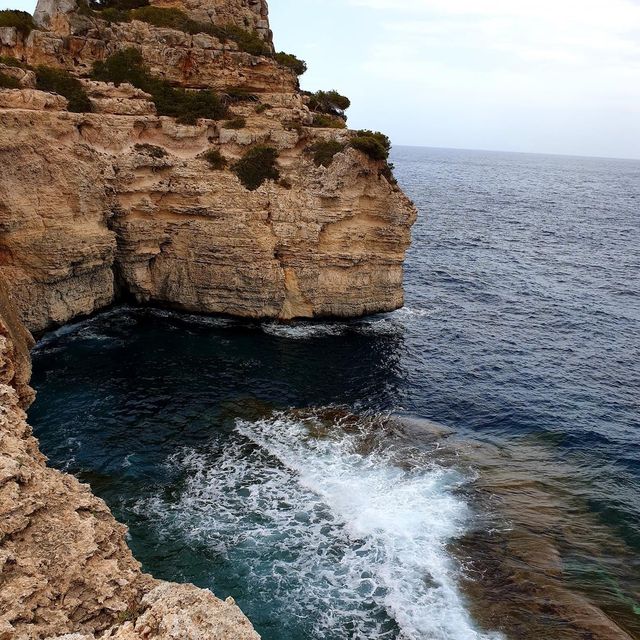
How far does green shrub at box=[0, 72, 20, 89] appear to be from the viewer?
35.6 metres

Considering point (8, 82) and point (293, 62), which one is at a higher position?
point (293, 62)

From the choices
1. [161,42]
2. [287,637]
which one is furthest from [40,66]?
[287,637]

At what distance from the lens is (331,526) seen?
77.0 feet

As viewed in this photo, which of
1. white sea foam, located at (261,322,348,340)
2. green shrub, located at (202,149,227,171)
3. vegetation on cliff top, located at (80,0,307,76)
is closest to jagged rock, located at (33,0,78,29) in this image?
vegetation on cliff top, located at (80,0,307,76)

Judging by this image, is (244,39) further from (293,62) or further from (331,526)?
(331,526)

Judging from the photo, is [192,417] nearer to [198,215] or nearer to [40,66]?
[198,215]

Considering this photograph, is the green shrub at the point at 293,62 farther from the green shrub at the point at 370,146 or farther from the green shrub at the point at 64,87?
the green shrub at the point at 64,87

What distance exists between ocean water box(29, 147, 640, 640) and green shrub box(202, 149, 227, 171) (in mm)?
12096

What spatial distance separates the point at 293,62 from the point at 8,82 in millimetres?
26519

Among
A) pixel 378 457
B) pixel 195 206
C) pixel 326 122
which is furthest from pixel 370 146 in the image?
pixel 378 457

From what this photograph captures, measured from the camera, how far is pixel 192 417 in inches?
1227

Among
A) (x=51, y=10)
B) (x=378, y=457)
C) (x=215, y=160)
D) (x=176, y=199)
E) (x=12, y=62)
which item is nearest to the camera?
(x=378, y=457)

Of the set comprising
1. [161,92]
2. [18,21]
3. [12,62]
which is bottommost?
[161,92]

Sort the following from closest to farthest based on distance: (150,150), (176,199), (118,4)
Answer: (150,150)
(176,199)
(118,4)
